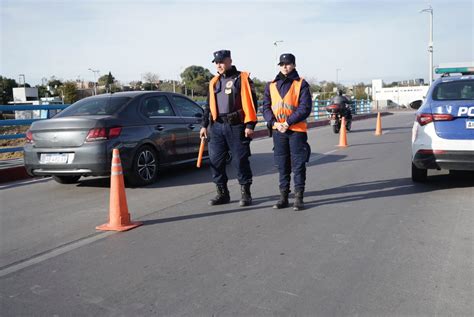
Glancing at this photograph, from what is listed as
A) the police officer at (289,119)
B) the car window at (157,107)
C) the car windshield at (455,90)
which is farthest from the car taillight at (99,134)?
the car windshield at (455,90)

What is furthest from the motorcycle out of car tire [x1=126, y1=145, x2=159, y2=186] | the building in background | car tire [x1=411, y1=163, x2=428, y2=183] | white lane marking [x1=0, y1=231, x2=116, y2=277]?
the building in background

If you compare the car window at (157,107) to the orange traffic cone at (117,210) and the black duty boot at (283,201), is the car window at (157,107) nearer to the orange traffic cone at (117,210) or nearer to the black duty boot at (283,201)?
the orange traffic cone at (117,210)

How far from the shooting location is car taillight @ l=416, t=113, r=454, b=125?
6328 mm

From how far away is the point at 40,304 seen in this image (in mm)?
3232

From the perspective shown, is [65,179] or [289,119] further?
[65,179]

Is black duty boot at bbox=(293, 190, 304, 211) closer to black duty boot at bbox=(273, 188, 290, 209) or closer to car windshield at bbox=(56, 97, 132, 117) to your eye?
black duty boot at bbox=(273, 188, 290, 209)

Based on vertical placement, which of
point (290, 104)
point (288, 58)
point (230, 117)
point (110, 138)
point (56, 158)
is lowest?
point (56, 158)

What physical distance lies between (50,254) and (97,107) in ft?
12.1

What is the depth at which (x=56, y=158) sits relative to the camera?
702 cm

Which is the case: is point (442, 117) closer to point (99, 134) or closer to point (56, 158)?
point (99, 134)

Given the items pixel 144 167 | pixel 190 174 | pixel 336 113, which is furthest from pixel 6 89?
pixel 144 167

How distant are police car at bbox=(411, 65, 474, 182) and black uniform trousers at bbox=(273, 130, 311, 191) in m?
1.92

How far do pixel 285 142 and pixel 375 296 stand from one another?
276 centimetres

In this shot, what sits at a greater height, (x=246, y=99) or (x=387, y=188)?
(x=246, y=99)
